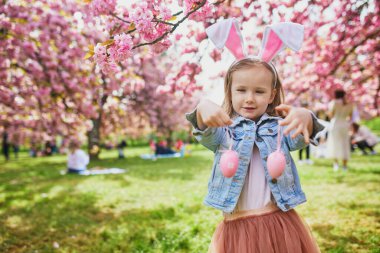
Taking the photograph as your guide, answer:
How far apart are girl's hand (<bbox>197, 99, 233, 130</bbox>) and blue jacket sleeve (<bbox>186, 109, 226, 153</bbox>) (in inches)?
5.2

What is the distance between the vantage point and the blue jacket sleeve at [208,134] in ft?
6.28

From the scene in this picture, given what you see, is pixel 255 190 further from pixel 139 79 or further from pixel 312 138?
pixel 139 79

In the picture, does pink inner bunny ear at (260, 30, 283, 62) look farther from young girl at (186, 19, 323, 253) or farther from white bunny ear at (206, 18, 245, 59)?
white bunny ear at (206, 18, 245, 59)

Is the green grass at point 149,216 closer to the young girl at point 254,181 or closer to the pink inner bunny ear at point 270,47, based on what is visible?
the young girl at point 254,181

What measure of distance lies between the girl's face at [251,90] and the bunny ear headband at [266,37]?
0.26 ft

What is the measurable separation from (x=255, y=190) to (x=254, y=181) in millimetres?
50

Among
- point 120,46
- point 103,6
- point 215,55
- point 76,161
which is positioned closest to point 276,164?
point 120,46

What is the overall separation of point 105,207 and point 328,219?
3.29 m

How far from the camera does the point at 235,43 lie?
1992 mm

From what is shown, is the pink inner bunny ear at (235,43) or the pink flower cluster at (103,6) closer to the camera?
the pink inner bunny ear at (235,43)

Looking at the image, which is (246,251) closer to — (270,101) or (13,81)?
(270,101)

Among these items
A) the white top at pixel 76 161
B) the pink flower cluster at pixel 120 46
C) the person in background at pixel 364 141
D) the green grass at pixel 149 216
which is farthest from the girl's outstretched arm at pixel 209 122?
the person in background at pixel 364 141

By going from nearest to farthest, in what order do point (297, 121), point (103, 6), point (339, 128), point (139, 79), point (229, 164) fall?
point (297, 121) < point (229, 164) < point (103, 6) < point (139, 79) < point (339, 128)

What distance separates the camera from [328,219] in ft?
14.3
